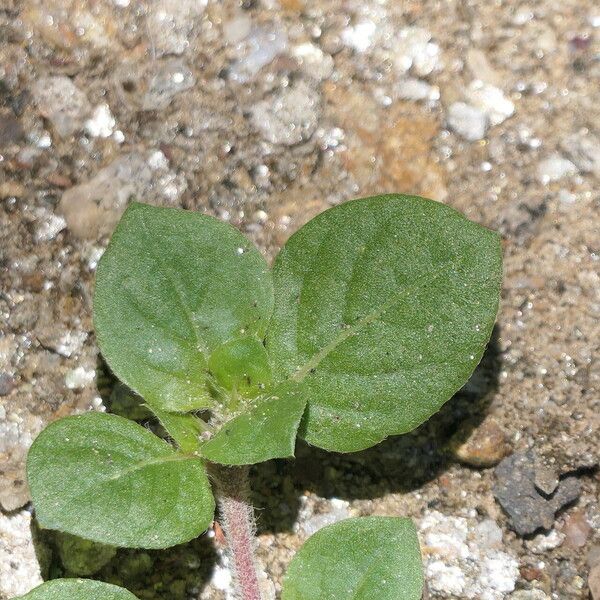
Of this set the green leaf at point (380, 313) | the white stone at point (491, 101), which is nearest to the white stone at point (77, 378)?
the green leaf at point (380, 313)

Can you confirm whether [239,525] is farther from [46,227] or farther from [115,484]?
[46,227]

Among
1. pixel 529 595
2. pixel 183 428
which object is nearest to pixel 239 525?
pixel 183 428

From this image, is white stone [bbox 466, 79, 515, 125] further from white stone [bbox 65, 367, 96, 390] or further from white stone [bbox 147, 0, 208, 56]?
white stone [bbox 65, 367, 96, 390]

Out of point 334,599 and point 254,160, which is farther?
point 254,160

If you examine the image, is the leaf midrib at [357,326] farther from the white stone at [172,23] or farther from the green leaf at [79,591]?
the white stone at [172,23]

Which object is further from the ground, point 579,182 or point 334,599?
point 579,182

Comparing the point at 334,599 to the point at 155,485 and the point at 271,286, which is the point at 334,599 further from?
the point at 271,286

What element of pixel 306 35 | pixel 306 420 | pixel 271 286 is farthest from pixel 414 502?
pixel 306 35
